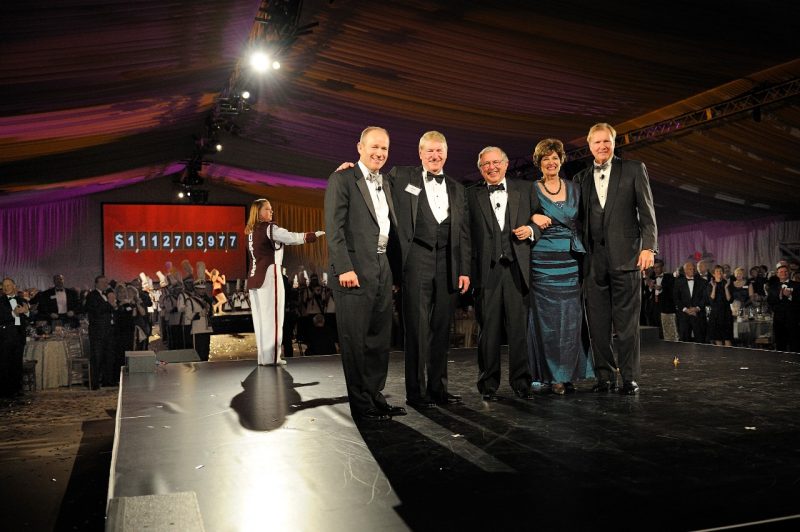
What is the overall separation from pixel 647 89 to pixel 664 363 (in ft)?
15.3

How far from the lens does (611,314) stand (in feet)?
12.7

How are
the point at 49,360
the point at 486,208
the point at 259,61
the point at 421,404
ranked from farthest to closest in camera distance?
the point at 49,360
the point at 259,61
the point at 486,208
the point at 421,404

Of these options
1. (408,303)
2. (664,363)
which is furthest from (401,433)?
(664,363)

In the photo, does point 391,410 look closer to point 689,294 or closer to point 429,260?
point 429,260

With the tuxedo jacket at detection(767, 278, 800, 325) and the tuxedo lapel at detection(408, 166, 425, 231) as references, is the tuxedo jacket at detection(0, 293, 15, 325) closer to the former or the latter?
the tuxedo lapel at detection(408, 166, 425, 231)

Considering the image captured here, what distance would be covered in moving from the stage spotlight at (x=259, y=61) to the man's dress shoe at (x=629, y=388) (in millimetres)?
6045

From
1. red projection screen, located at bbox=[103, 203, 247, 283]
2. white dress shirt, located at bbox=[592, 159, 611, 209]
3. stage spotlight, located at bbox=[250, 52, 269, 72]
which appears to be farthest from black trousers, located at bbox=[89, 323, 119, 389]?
red projection screen, located at bbox=[103, 203, 247, 283]

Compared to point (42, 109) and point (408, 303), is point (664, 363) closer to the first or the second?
point (408, 303)

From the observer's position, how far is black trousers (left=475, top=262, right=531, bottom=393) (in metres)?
3.70

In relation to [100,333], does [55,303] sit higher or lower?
higher

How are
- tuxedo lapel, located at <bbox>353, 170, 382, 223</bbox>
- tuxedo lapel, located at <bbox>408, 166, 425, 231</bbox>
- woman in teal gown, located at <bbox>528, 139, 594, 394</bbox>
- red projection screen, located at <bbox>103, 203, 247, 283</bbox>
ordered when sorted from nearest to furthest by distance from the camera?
tuxedo lapel, located at <bbox>353, 170, 382, 223</bbox> < tuxedo lapel, located at <bbox>408, 166, 425, 231</bbox> < woman in teal gown, located at <bbox>528, 139, 594, 394</bbox> < red projection screen, located at <bbox>103, 203, 247, 283</bbox>

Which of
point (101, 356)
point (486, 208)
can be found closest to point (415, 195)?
point (486, 208)

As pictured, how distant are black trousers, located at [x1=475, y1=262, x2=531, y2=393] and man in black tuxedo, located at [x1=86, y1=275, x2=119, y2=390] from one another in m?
7.35

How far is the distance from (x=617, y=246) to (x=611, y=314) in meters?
0.39
